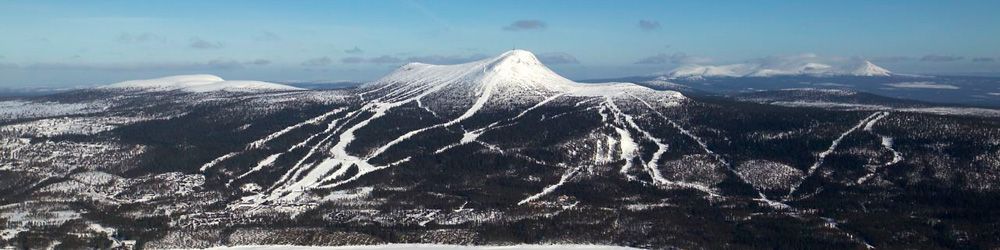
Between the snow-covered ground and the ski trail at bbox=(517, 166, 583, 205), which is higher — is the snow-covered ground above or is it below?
below

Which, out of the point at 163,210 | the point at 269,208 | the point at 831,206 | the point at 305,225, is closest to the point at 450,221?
the point at 305,225

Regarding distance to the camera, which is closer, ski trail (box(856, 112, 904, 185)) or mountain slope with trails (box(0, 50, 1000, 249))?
mountain slope with trails (box(0, 50, 1000, 249))

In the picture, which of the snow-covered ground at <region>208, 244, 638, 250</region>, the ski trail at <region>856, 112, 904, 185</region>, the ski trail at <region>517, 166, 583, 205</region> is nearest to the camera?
the snow-covered ground at <region>208, 244, 638, 250</region>

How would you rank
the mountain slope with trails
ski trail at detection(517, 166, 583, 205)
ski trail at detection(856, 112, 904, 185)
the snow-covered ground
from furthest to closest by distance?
ski trail at detection(856, 112, 904, 185) < ski trail at detection(517, 166, 583, 205) < the mountain slope with trails < the snow-covered ground

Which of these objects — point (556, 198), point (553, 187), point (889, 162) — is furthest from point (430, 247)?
point (889, 162)

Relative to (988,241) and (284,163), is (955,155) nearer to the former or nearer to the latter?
(988,241)

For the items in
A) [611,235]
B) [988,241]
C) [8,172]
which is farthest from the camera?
[8,172]

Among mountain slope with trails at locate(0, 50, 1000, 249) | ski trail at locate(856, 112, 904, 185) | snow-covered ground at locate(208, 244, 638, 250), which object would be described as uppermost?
ski trail at locate(856, 112, 904, 185)

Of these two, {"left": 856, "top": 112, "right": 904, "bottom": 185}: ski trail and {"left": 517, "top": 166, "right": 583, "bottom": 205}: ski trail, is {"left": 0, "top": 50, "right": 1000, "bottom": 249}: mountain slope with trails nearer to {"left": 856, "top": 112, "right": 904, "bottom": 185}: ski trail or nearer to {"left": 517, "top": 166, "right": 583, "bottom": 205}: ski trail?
{"left": 856, "top": 112, "right": 904, "bottom": 185}: ski trail

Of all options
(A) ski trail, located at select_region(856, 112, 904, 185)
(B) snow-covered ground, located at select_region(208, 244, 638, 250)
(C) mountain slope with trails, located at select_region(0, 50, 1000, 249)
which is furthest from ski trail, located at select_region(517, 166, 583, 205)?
(A) ski trail, located at select_region(856, 112, 904, 185)

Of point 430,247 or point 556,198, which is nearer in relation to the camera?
point 430,247

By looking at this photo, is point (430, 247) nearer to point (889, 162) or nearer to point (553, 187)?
point (553, 187)
